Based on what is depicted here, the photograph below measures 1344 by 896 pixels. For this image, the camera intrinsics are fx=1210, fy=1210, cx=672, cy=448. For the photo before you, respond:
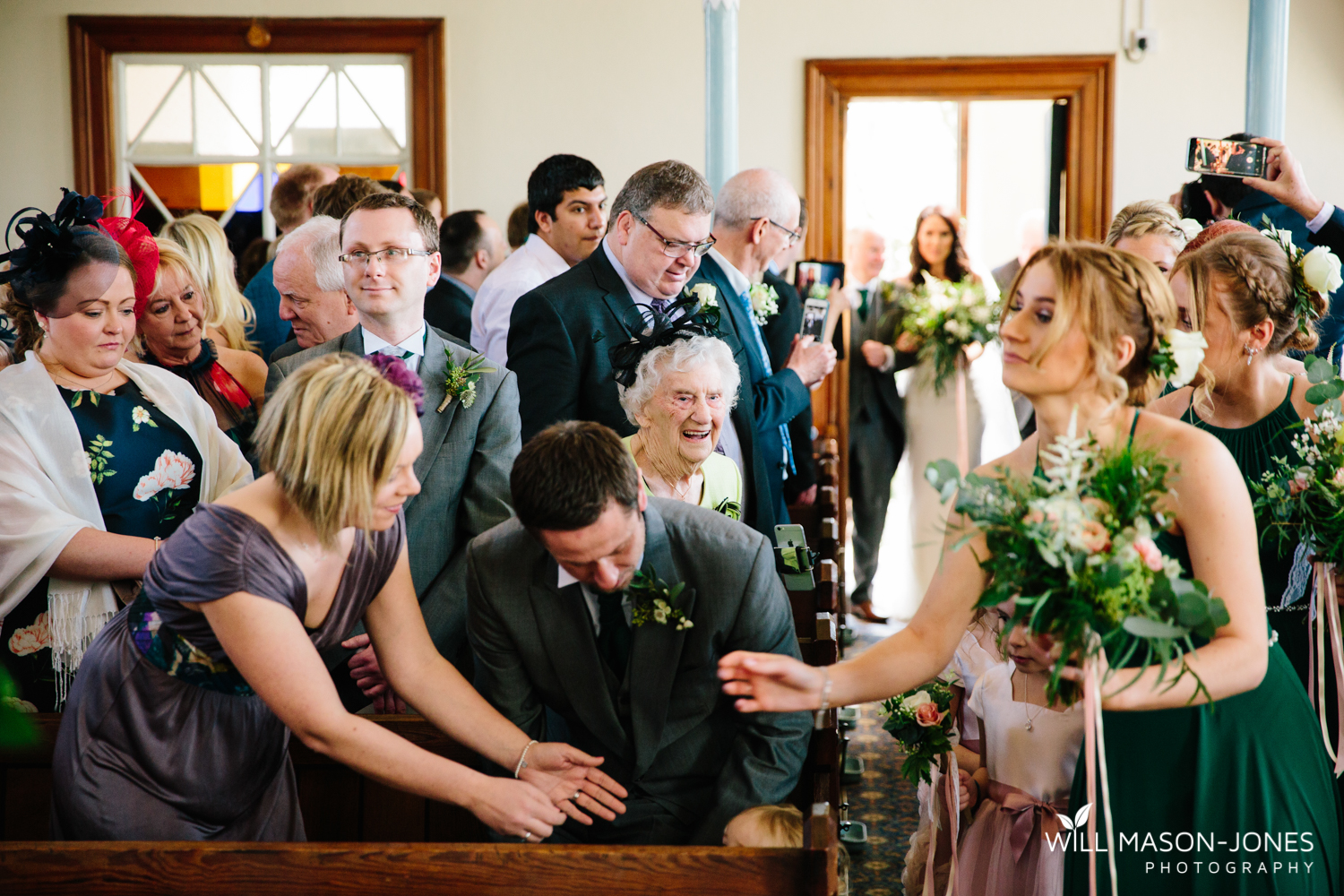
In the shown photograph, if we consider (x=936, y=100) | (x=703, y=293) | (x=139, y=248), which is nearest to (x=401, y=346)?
(x=139, y=248)

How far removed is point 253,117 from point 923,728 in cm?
594

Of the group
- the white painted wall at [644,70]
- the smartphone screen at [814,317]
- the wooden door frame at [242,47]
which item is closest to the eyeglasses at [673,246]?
the smartphone screen at [814,317]

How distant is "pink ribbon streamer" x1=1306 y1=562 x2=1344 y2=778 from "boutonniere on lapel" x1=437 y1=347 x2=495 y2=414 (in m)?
1.93

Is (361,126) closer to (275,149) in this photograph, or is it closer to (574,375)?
(275,149)

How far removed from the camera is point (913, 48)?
268 inches

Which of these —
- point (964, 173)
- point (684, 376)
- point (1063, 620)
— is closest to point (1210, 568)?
point (1063, 620)

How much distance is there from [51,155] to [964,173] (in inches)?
330

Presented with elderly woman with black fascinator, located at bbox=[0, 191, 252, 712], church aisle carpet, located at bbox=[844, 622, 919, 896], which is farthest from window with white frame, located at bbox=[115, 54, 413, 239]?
elderly woman with black fascinator, located at bbox=[0, 191, 252, 712]

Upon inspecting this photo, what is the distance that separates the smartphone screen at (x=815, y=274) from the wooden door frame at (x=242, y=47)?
276 cm

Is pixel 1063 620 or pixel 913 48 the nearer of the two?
pixel 1063 620

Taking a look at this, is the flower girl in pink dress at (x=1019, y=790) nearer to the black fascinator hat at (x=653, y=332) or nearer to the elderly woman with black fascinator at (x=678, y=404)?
the elderly woman with black fascinator at (x=678, y=404)

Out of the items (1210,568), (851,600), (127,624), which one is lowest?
(851,600)

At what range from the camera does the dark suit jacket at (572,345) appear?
3311 millimetres

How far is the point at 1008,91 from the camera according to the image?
6.88 metres
